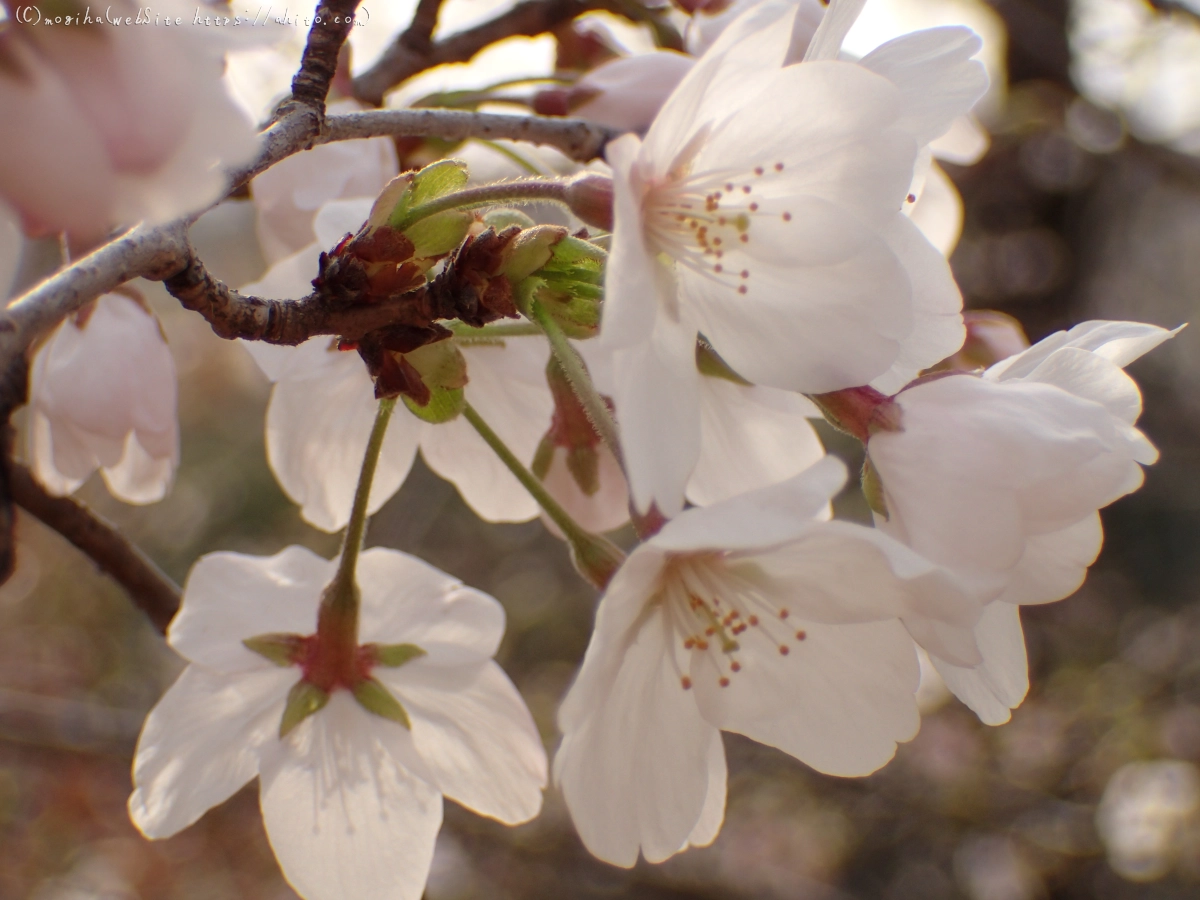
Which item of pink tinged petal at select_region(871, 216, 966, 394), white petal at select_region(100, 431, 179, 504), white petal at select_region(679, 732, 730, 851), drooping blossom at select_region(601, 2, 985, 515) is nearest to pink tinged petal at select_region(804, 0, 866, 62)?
drooping blossom at select_region(601, 2, 985, 515)

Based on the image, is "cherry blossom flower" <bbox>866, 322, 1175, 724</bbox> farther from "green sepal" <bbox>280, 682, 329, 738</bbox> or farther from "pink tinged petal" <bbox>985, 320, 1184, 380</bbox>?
"green sepal" <bbox>280, 682, 329, 738</bbox>

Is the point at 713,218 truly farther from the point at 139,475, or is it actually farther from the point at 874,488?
the point at 139,475

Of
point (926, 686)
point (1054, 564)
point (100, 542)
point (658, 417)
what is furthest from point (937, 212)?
point (926, 686)

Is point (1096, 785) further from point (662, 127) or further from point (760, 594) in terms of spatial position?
point (662, 127)

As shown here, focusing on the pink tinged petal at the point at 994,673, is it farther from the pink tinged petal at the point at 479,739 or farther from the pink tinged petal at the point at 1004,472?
the pink tinged petal at the point at 479,739

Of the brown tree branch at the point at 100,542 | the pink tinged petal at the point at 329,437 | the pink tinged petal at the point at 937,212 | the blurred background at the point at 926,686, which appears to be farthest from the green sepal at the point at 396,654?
the blurred background at the point at 926,686
